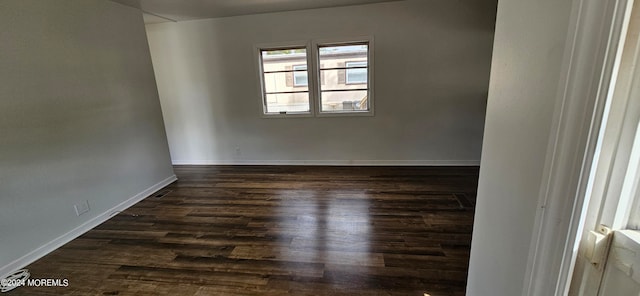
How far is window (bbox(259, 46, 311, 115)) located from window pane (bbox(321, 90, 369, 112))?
0.98 feet

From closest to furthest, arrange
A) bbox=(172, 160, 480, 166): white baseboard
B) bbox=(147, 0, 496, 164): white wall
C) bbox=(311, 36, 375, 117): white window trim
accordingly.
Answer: bbox=(147, 0, 496, 164): white wall
bbox=(311, 36, 375, 117): white window trim
bbox=(172, 160, 480, 166): white baseboard

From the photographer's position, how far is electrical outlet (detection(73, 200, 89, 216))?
241cm

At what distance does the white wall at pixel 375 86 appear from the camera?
3514mm

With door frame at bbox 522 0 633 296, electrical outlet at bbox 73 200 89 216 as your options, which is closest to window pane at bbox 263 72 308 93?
electrical outlet at bbox 73 200 89 216

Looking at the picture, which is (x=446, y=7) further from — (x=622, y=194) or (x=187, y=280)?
(x=187, y=280)

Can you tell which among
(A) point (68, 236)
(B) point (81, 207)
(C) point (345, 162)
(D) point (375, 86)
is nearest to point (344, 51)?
(D) point (375, 86)

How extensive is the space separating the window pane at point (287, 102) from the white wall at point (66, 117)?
5.80ft

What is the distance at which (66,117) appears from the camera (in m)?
2.31

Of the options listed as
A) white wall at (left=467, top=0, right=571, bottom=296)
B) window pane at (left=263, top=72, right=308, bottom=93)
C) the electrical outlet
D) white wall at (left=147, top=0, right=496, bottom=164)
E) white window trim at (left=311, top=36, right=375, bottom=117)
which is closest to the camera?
white wall at (left=467, top=0, right=571, bottom=296)

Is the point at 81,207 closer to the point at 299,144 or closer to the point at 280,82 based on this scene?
the point at 299,144

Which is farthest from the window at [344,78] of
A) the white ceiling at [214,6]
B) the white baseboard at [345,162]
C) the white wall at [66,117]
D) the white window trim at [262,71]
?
the white wall at [66,117]

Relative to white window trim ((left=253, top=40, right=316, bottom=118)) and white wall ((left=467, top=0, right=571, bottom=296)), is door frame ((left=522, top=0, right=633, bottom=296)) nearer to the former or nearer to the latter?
white wall ((left=467, top=0, right=571, bottom=296))

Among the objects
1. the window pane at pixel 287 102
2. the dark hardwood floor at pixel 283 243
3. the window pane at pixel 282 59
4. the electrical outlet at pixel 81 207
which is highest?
the window pane at pixel 282 59

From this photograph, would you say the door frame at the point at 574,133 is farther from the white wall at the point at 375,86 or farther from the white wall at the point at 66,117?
→ the white wall at the point at 375,86
